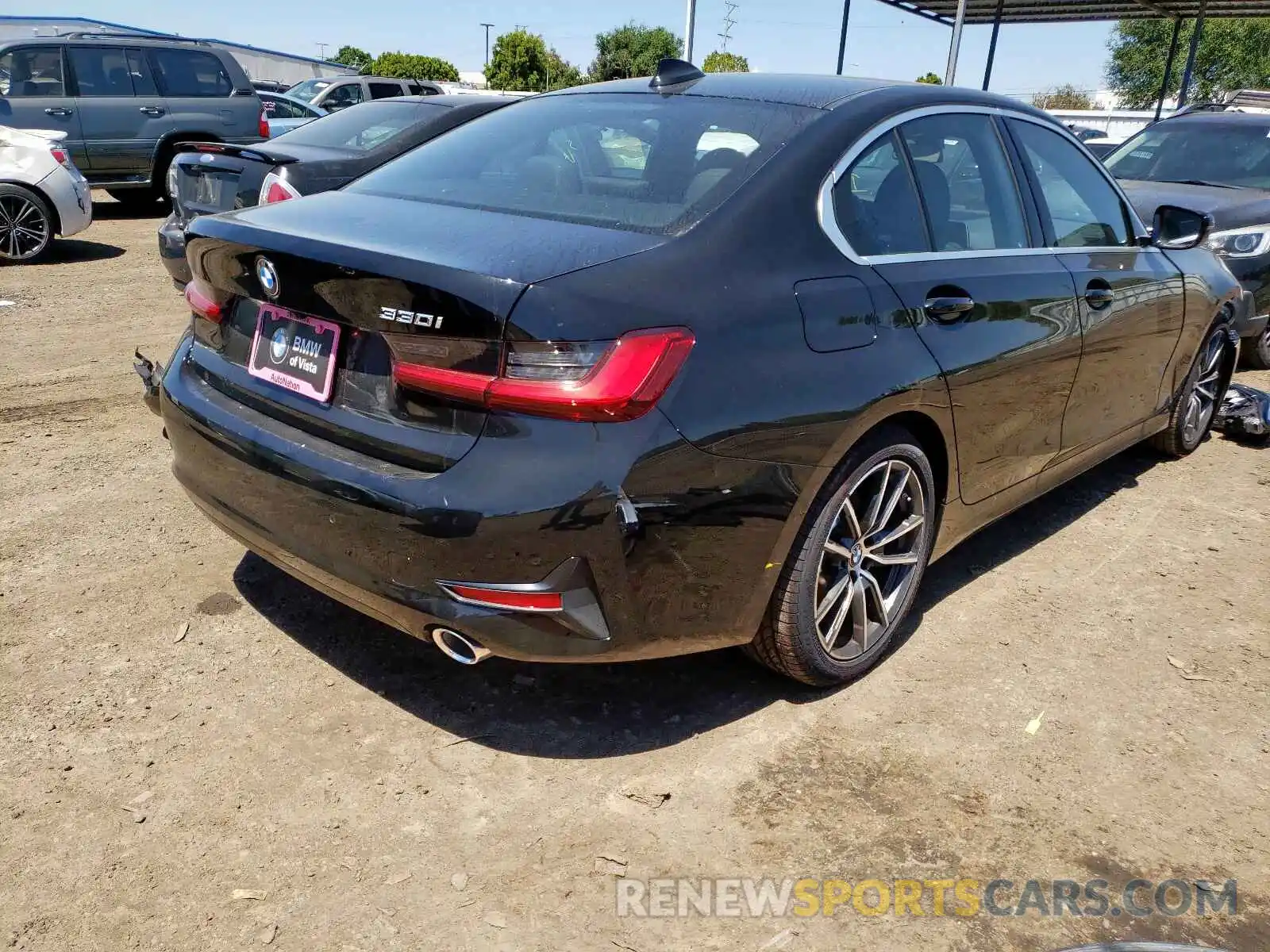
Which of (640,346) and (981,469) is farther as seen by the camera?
(981,469)

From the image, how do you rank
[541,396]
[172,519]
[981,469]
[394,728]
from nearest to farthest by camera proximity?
[541,396]
[394,728]
[981,469]
[172,519]

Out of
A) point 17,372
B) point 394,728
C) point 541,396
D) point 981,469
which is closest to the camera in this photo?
point 541,396

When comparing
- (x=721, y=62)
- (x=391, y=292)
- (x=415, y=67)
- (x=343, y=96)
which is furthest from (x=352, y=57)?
(x=391, y=292)

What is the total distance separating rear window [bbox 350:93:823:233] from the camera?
2.67 meters

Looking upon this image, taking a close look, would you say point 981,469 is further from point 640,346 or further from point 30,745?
point 30,745

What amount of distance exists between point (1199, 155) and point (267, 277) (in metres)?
7.87

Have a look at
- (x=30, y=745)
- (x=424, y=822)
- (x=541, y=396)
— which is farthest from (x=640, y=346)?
(x=30, y=745)

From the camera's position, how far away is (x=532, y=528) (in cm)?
223

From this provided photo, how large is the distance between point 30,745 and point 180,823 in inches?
21.8

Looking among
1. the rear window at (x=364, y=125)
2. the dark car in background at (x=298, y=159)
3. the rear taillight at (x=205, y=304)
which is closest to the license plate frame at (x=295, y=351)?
the rear taillight at (x=205, y=304)

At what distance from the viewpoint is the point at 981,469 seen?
334 centimetres

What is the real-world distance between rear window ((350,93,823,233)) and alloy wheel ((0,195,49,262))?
7.53 meters

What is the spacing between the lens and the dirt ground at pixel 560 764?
220 centimetres

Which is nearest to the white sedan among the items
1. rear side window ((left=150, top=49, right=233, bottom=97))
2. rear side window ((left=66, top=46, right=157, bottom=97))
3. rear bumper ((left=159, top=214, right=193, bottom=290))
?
rear side window ((left=66, top=46, right=157, bottom=97))
